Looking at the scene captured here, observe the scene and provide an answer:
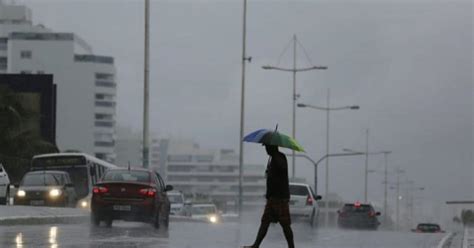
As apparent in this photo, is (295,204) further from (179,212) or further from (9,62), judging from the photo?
(9,62)

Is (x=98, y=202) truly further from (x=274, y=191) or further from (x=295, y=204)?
(x=295, y=204)

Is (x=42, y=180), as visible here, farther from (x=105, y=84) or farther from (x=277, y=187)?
→ (x=105, y=84)

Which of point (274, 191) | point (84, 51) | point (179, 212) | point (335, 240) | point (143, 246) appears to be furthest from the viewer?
point (84, 51)

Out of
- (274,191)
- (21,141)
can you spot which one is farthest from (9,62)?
(274,191)

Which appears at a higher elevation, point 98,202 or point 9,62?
point 9,62

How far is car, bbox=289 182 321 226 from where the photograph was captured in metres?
37.3

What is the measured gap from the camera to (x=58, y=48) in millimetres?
164625

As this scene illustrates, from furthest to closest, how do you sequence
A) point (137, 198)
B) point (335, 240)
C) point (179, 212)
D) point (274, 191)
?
point (179, 212), point (137, 198), point (335, 240), point (274, 191)

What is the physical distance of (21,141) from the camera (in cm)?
5694

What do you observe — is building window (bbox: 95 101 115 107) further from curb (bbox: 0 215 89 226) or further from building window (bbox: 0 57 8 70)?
curb (bbox: 0 215 89 226)

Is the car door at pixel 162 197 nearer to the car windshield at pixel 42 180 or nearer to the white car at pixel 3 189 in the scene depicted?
the car windshield at pixel 42 180

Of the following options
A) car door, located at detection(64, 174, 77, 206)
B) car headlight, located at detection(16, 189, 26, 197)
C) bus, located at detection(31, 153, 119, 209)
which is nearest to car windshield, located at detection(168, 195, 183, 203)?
bus, located at detection(31, 153, 119, 209)

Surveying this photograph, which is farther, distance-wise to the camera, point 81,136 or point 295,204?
point 81,136

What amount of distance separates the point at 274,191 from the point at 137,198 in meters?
10.1
